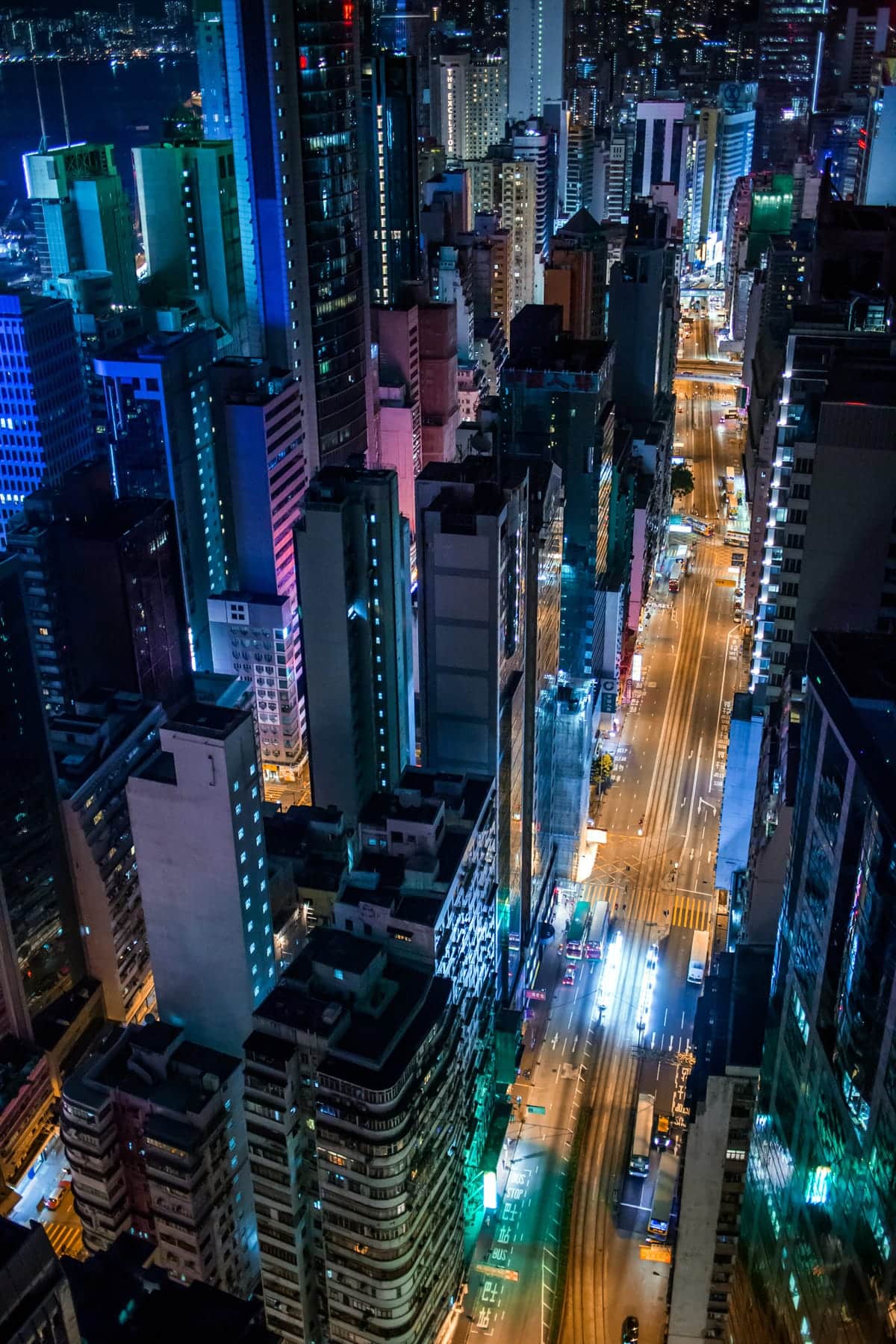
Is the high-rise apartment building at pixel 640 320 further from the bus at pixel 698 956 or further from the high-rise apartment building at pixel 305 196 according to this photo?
the bus at pixel 698 956

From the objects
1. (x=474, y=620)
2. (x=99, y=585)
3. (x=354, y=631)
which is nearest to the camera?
(x=474, y=620)

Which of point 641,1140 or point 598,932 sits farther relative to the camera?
point 598,932

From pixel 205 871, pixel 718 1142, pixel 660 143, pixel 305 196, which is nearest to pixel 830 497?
pixel 718 1142

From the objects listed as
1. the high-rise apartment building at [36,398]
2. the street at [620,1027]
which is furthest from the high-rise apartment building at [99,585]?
the street at [620,1027]

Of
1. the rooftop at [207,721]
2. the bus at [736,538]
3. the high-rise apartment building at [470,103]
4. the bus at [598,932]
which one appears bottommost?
the bus at [598,932]

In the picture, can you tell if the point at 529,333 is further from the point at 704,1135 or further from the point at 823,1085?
the point at 823,1085

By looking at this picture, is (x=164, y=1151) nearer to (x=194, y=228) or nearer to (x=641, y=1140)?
(x=641, y=1140)
